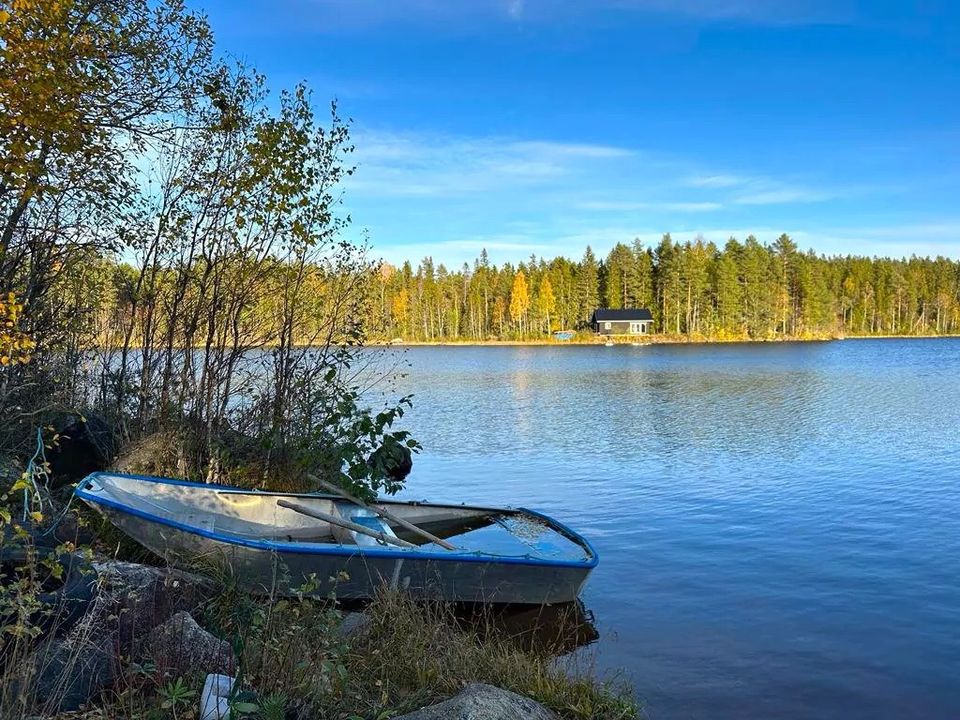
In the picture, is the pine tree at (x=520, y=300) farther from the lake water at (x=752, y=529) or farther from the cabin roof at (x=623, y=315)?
the lake water at (x=752, y=529)

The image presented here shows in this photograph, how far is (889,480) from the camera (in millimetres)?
17484

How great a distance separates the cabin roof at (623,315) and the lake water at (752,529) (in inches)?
3047

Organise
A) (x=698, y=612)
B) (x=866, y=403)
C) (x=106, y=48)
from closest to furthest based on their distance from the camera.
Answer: (x=106, y=48), (x=698, y=612), (x=866, y=403)

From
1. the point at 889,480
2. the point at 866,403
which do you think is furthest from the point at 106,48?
the point at 866,403

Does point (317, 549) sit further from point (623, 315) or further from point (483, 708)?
point (623, 315)

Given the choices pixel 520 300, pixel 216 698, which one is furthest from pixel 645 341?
pixel 216 698

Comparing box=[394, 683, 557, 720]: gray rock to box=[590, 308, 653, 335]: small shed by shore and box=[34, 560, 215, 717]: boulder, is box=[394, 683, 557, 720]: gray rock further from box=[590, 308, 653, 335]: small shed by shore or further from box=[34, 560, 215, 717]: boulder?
box=[590, 308, 653, 335]: small shed by shore

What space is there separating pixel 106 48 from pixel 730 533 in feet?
38.7

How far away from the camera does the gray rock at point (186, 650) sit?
15.6 ft

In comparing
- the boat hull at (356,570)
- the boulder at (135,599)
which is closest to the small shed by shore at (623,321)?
the boat hull at (356,570)

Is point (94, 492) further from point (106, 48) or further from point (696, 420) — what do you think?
point (696, 420)

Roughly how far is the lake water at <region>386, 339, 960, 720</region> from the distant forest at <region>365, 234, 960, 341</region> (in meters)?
79.1

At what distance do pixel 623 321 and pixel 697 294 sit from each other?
444 inches

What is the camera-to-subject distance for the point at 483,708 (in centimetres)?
502
